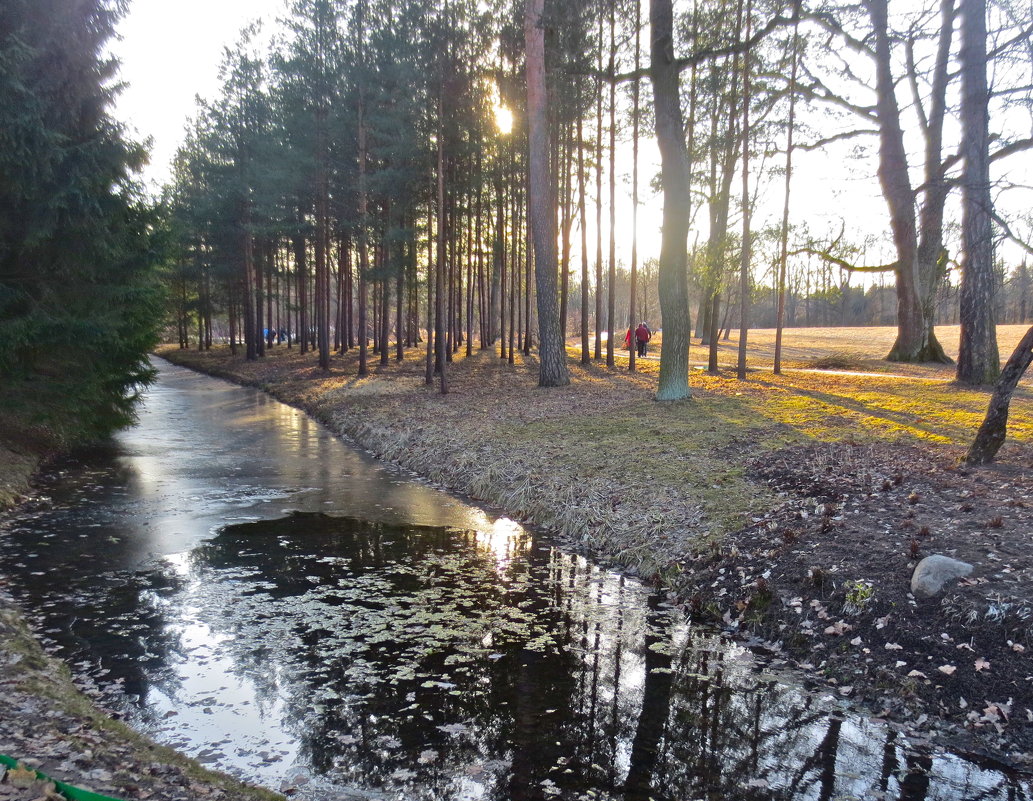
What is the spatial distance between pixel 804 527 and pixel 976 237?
411 inches

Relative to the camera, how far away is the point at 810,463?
33.6 feet

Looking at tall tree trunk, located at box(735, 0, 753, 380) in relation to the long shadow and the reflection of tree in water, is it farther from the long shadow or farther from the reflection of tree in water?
the reflection of tree in water

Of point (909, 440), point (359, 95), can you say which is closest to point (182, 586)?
point (909, 440)

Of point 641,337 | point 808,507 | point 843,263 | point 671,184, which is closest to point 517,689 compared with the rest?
point 808,507

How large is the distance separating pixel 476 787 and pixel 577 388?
1674 centimetres

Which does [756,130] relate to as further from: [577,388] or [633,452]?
[633,452]

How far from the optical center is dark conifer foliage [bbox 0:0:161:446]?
11.1 metres

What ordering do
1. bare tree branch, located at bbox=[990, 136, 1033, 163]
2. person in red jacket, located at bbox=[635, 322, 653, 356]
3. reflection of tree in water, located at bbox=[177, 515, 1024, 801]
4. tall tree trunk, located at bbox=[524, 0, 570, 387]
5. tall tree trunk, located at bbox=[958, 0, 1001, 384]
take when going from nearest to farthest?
reflection of tree in water, located at bbox=[177, 515, 1024, 801]
tall tree trunk, located at bbox=[958, 0, 1001, 384]
bare tree branch, located at bbox=[990, 136, 1033, 163]
tall tree trunk, located at bbox=[524, 0, 570, 387]
person in red jacket, located at bbox=[635, 322, 653, 356]

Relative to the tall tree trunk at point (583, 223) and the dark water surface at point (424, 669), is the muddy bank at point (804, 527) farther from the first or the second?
the tall tree trunk at point (583, 223)

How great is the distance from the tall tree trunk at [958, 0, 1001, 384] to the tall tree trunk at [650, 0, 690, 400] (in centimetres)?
509

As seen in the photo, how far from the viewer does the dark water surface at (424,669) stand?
4.43m

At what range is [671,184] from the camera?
15844 mm

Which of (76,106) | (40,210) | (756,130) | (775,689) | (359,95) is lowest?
(775,689)

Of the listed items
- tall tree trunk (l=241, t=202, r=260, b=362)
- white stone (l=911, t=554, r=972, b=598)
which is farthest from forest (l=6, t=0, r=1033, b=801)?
tall tree trunk (l=241, t=202, r=260, b=362)
